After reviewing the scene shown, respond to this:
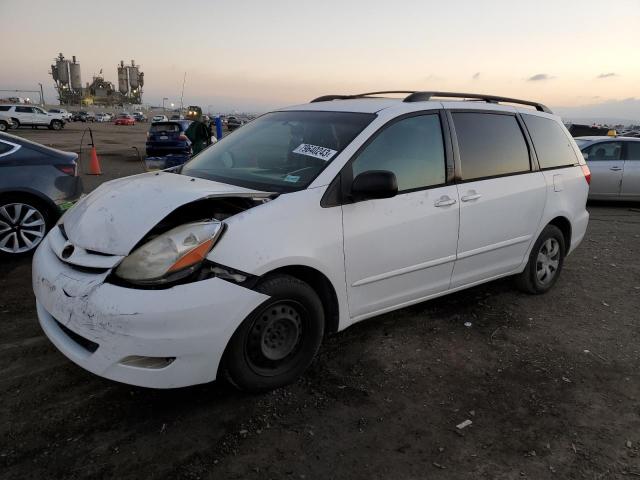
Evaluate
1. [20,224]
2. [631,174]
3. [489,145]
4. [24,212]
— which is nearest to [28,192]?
[24,212]

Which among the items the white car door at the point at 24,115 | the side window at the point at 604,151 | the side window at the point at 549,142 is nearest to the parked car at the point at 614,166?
the side window at the point at 604,151

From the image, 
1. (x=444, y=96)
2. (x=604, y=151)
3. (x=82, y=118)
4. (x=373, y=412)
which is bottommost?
(x=373, y=412)

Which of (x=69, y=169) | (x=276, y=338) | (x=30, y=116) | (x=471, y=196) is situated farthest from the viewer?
(x=30, y=116)

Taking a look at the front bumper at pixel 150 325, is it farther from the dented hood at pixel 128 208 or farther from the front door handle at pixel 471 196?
the front door handle at pixel 471 196

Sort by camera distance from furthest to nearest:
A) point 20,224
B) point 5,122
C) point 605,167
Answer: point 5,122
point 605,167
point 20,224

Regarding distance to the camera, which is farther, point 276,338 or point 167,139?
point 167,139

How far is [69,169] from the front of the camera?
563 centimetres

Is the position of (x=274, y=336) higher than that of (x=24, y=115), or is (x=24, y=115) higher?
(x=24, y=115)

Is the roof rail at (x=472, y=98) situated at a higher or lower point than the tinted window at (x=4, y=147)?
higher

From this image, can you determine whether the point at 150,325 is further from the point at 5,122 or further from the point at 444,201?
the point at 5,122

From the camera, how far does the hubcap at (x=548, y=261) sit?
4.65 m

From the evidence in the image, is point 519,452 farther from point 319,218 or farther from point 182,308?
point 182,308

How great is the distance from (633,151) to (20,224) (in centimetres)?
1070

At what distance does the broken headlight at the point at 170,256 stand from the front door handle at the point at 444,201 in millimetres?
1621
